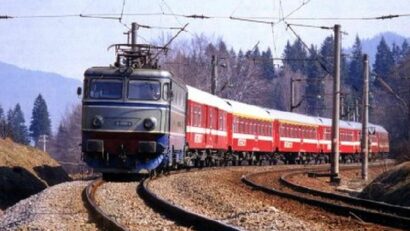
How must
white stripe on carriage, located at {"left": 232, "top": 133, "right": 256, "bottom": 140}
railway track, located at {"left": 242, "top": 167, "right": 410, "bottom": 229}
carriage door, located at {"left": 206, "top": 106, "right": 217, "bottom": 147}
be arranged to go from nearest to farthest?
railway track, located at {"left": 242, "top": 167, "right": 410, "bottom": 229} < carriage door, located at {"left": 206, "top": 106, "right": 217, "bottom": 147} < white stripe on carriage, located at {"left": 232, "top": 133, "right": 256, "bottom": 140}

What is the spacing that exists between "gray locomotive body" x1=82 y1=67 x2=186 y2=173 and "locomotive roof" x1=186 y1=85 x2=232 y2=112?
17.3 feet

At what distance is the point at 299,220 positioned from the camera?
Result: 46.0 feet

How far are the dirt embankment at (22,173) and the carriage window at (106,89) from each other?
3623 mm

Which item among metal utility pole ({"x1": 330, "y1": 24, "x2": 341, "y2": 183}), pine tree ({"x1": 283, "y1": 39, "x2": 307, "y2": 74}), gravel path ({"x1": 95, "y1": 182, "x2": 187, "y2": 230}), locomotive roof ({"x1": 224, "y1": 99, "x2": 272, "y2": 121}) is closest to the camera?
gravel path ({"x1": 95, "y1": 182, "x2": 187, "y2": 230})

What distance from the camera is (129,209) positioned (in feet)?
50.7

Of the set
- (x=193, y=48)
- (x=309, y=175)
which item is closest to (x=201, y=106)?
(x=309, y=175)

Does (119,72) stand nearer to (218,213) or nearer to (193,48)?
(218,213)

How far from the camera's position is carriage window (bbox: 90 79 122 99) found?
2366 cm

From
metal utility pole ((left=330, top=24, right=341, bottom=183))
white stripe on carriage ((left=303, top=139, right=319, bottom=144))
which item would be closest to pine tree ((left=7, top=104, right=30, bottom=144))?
metal utility pole ((left=330, top=24, right=341, bottom=183))

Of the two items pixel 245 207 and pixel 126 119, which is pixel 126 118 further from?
pixel 245 207

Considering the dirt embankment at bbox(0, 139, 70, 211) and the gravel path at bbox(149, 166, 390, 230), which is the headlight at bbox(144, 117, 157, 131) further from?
the dirt embankment at bbox(0, 139, 70, 211)

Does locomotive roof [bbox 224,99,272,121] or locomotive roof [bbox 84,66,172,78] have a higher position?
locomotive roof [bbox 224,99,272,121]

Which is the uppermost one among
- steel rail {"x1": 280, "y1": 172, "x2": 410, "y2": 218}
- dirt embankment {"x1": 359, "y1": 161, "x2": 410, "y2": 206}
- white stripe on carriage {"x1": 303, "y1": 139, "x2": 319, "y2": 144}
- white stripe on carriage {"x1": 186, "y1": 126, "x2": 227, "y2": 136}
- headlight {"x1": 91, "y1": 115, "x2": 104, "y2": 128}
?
white stripe on carriage {"x1": 303, "y1": 139, "x2": 319, "y2": 144}

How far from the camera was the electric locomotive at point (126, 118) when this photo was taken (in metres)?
23.2
